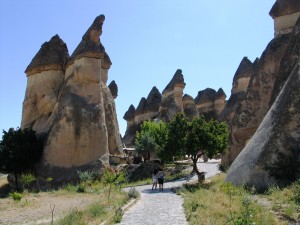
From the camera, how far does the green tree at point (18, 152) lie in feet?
81.4

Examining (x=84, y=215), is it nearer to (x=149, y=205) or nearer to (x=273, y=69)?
(x=149, y=205)

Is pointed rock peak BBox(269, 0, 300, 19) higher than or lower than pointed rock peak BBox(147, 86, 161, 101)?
lower

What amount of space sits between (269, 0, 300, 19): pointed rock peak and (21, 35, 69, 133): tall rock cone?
15.9 meters

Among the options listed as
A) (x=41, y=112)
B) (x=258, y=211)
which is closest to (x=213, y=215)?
(x=258, y=211)

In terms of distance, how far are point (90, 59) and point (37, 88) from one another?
530 centimetres

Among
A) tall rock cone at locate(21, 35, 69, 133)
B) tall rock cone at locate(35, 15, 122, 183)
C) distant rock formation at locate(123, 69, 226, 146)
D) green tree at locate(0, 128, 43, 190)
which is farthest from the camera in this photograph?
distant rock formation at locate(123, 69, 226, 146)

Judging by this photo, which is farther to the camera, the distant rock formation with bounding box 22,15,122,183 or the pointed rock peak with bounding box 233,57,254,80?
the pointed rock peak with bounding box 233,57,254,80

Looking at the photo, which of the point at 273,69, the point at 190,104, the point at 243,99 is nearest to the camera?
the point at 273,69

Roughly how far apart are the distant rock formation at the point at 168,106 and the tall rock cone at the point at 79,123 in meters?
16.8

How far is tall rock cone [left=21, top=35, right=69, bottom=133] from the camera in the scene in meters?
29.4

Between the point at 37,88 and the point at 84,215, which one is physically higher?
the point at 37,88

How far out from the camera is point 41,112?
1166 inches

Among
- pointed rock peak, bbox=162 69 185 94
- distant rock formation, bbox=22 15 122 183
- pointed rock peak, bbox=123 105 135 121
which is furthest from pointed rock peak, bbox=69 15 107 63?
pointed rock peak, bbox=123 105 135 121

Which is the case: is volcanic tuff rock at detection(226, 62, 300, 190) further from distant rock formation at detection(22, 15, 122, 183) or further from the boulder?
distant rock formation at detection(22, 15, 122, 183)
